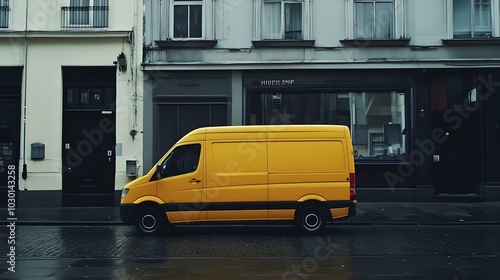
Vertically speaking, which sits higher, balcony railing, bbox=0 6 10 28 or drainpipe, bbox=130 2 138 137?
balcony railing, bbox=0 6 10 28

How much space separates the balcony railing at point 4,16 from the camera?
18.1m

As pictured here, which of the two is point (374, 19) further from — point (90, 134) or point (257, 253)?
point (257, 253)

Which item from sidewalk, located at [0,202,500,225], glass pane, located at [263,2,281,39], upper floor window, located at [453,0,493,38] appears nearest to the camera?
sidewalk, located at [0,202,500,225]

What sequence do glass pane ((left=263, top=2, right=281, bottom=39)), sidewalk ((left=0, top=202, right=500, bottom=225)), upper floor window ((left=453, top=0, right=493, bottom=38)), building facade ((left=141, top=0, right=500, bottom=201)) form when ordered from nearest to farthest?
sidewalk ((left=0, top=202, right=500, bottom=225)) < building facade ((left=141, top=0, right=500, bottom=201)) < upper floor window ((left=453, top=0, right=493, bottom=38)) < glass pane ((left=263, top=2, right=281, bottom=39))

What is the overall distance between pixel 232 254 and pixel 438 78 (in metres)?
11.4

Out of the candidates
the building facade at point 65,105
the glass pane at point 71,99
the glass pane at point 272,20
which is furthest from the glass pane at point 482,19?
the glass pane at point 71,99

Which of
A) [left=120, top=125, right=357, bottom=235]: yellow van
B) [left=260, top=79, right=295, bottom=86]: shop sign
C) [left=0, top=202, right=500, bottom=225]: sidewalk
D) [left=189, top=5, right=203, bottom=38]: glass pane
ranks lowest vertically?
[left=0, top=202, right=500, bottom=225]: sidewalk

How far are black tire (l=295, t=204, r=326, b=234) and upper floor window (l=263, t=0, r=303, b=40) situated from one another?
7851mm

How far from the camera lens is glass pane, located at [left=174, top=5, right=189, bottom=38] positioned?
18.5 metres

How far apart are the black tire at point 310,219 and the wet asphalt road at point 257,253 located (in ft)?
0.73

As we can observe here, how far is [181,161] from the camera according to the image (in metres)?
12.4

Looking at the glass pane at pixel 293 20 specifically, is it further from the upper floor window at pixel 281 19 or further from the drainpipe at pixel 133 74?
the drainpipe at pixel 133 74

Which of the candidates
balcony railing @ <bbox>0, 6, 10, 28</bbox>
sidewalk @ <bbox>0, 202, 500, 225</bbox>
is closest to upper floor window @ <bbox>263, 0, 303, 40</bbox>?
sidewalk @ <bbox>0, 202, 500, 225</bbox>

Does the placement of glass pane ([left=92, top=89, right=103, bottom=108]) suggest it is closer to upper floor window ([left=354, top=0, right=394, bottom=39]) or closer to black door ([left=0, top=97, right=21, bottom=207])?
black door ([left=0, top=97, right=21, bottom=207])
